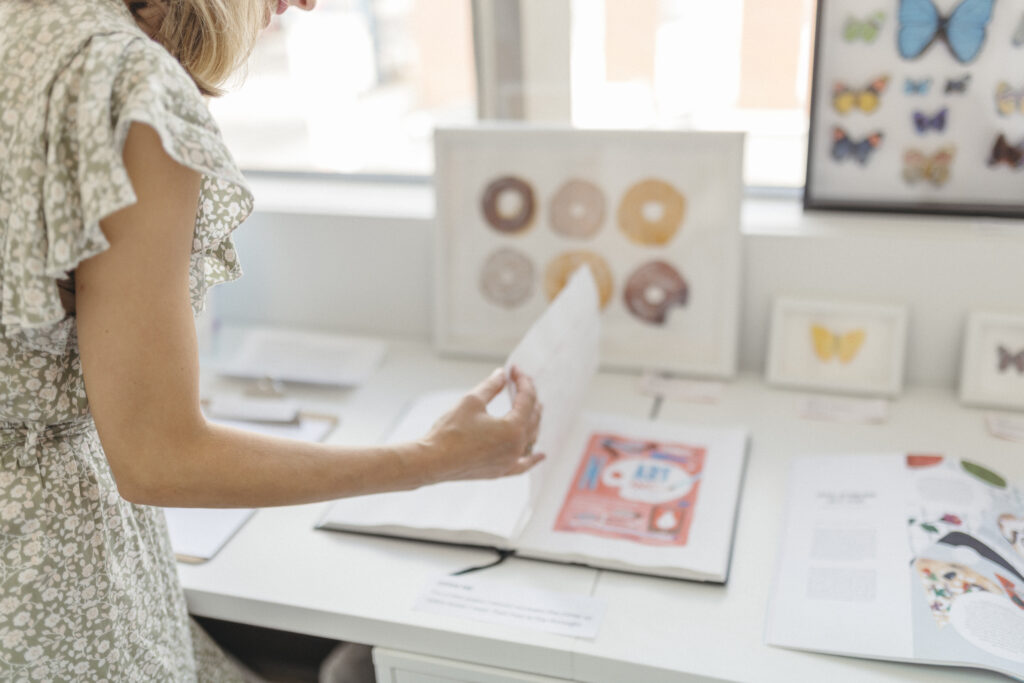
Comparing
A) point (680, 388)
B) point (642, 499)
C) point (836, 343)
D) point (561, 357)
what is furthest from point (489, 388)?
point (836, 343)

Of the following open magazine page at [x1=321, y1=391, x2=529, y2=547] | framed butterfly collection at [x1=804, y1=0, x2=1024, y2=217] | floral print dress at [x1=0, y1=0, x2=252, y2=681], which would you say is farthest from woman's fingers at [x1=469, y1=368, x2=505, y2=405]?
framed butterfly collection at [x1=804, y1=0, x2=1024, y2=217]

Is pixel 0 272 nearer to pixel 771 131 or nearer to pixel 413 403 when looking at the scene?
pixel 413 403

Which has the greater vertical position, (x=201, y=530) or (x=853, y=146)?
(x=853, y=146)

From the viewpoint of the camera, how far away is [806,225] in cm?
149

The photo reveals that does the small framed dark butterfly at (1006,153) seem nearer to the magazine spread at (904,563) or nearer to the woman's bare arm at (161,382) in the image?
the magazine spread at (904,563)

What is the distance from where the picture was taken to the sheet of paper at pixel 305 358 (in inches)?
63.1

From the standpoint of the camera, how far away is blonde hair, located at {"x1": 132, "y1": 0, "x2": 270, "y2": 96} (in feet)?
2.60

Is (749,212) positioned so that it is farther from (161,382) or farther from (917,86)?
(161,382)

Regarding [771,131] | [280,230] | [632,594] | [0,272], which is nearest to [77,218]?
[0,272]

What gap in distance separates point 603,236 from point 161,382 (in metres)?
0.94

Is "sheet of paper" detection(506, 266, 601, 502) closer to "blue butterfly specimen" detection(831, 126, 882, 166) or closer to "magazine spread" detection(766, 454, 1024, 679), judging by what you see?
"magazine spread" detection(766, 454, 1024, 679)

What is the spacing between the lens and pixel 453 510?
3.91 ft

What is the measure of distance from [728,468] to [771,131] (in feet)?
2.56

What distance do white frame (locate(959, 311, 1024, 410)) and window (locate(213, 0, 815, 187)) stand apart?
38 cm
